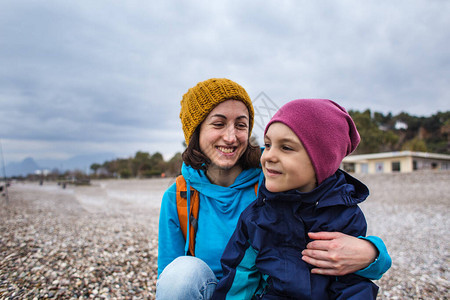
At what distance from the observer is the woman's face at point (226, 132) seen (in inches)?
82.7

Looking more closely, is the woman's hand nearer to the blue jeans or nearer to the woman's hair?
the blue jeans

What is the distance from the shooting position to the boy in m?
1.56

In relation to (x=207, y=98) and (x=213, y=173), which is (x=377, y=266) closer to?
(x=213, y=173)

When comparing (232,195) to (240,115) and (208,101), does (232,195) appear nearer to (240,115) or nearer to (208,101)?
(240,115)

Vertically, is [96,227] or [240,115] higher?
[240,115]

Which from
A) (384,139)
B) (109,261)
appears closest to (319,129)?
(109,261)

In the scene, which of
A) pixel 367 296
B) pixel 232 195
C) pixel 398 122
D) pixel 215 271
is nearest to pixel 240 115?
pixel 232 195

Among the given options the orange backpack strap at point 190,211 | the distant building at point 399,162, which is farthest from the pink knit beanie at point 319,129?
the distant building at point 399,162

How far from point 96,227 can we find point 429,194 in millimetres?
17717

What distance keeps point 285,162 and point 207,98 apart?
892 millimetres

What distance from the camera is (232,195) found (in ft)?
6.99

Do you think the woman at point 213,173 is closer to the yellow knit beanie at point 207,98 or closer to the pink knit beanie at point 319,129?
the yellow knit beanie at point 207,98

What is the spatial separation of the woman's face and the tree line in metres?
30.4

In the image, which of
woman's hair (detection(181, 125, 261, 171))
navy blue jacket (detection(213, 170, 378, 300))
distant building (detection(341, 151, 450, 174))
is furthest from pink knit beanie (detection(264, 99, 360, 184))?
distant building (detection(341, 151, 450, 174))
